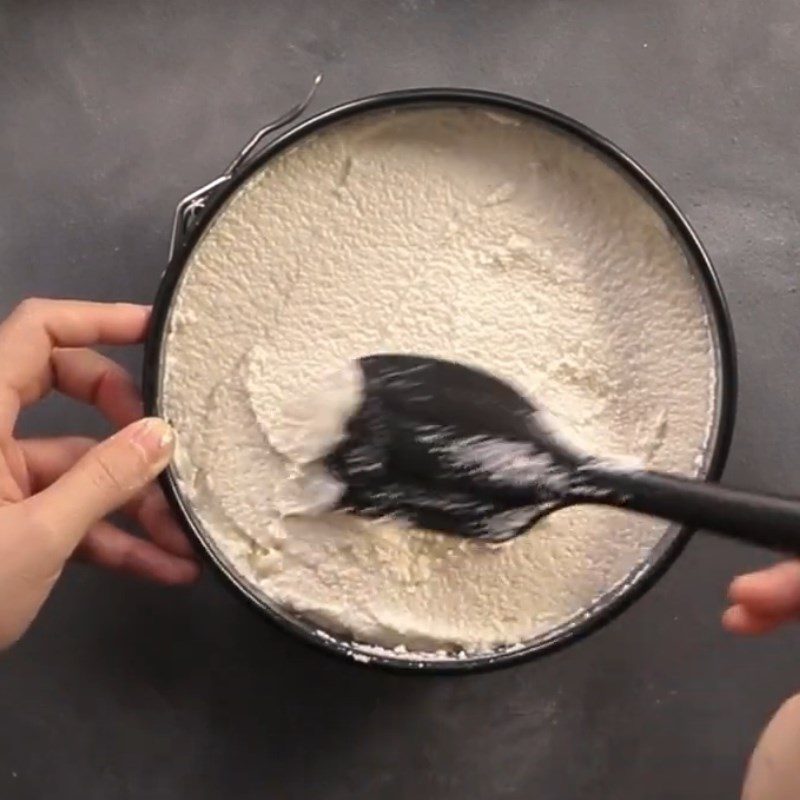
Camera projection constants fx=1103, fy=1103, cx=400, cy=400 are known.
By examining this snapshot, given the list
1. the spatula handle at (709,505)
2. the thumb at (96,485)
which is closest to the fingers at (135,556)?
the thumb at (96,485)

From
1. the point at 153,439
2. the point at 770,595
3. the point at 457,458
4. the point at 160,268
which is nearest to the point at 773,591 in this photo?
the point at 770,595

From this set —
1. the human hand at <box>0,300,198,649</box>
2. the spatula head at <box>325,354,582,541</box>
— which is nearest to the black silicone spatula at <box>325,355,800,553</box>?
the spatula head at <box>325,354,582,541</box>

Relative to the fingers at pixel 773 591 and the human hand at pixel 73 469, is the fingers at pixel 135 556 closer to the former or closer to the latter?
A: the human hand at pixel 73 469

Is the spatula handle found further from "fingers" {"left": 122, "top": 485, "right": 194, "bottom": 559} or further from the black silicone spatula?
"fingers" {"left": 122, "top": 485, "right": 194, "bottom": 559}

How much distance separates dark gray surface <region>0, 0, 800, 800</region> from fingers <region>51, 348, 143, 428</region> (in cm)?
5

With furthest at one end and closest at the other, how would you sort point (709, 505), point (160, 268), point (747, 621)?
point (160, 268) → point (747, 621) → point (709, 505)

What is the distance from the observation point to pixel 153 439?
53 cm

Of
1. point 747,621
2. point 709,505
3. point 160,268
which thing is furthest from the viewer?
point 160,268

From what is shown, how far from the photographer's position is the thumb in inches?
20.5

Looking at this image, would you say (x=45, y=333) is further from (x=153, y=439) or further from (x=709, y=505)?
(x=709, y=505)

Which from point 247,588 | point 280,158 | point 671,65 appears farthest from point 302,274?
point 671,65

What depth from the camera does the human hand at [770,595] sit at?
54 centimetres

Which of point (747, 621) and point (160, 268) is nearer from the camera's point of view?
point (747, 621)

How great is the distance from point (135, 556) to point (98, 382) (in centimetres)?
11
